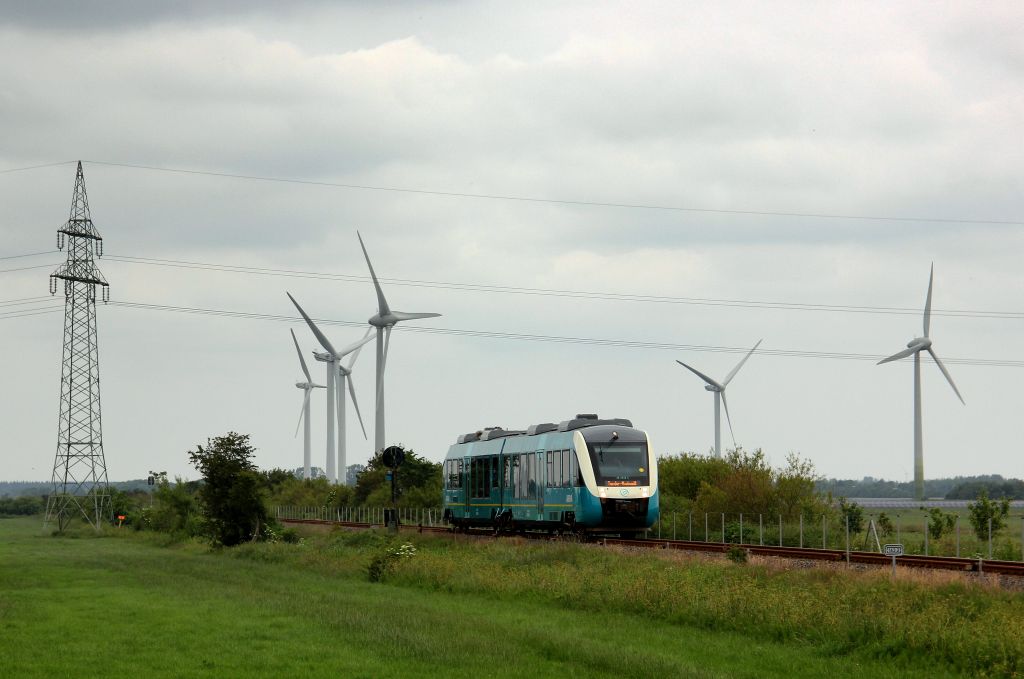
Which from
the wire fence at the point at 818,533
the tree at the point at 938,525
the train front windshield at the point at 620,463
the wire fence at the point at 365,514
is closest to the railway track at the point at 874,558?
the train front windshield at the point at 620,463

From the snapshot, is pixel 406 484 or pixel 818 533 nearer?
pixel 818 533

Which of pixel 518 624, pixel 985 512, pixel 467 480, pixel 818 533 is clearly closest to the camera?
pixel 518 624

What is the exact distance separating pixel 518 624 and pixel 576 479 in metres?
17.0

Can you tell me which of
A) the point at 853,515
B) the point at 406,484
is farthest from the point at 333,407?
the point at 853,515

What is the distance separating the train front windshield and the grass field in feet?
16.1

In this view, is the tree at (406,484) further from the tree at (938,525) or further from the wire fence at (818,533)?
the tree at (938,525)

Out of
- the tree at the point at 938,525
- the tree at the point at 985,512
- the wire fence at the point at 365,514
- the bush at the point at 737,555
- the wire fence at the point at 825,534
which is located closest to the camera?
the bush at the point at 737,555

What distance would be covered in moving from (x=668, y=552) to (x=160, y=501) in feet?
175

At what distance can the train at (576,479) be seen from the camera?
41.7m

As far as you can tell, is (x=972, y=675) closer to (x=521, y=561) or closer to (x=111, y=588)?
(x=521, y=561)

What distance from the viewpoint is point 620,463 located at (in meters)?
42.1

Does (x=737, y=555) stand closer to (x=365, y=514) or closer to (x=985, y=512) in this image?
(x=985, y=512)

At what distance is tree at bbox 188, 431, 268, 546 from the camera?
54938 millimetres

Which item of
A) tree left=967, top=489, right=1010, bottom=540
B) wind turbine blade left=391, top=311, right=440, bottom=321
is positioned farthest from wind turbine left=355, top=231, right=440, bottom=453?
tree left=967, top=489, right=1010, bottom=540
